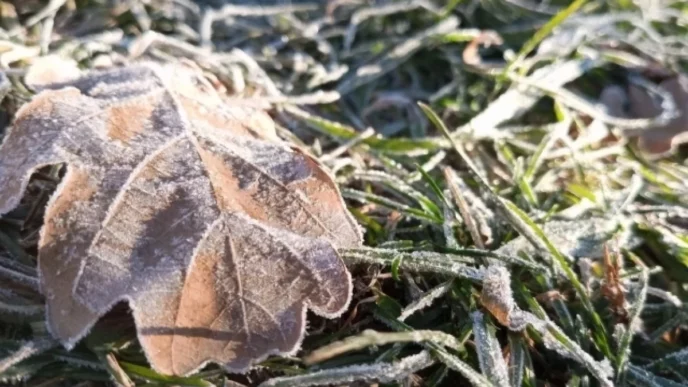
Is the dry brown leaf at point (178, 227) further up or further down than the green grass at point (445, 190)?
further up

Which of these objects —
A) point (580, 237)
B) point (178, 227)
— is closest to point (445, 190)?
point (580, 237)

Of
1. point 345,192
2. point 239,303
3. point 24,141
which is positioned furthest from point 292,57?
point 239,303

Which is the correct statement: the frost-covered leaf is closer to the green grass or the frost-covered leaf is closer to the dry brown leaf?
the green grass

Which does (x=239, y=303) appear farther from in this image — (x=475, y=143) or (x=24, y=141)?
(x=475, y=143)

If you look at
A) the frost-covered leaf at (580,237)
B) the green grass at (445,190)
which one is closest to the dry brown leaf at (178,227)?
the green grass at (445,190)

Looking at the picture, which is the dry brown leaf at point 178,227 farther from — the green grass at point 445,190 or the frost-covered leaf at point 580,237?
the frost-covered leaf at point 580,237

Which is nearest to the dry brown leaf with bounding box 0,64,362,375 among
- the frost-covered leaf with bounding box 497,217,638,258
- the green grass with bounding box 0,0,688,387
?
the green grass with bounding box 0,0,688,387
